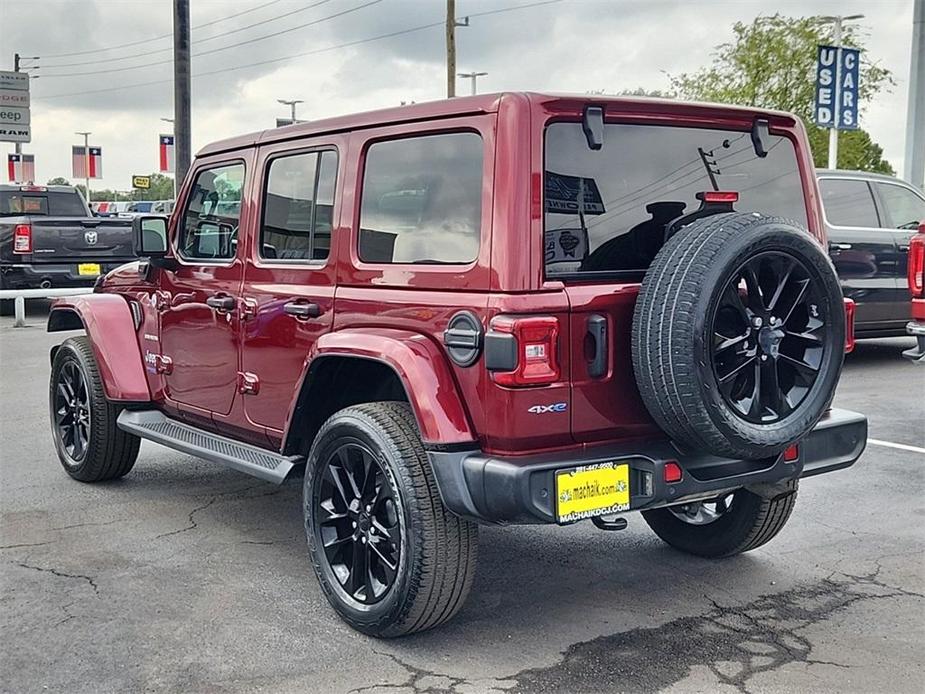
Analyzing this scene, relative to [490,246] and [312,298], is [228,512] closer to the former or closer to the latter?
[312,298]

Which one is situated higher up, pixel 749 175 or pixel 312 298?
pixel 749 175

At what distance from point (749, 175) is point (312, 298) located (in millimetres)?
1793

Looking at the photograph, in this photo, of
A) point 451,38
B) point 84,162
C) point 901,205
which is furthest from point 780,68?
point 84,162

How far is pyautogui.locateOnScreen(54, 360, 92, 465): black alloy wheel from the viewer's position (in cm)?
584

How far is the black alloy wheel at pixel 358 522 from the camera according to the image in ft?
12.2

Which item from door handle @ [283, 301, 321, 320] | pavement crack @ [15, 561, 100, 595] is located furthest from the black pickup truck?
door handle @ [283, 301, 321, 320]

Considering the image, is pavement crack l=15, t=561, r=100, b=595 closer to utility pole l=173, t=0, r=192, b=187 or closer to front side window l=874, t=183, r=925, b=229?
front side window l=874, t=183, r=925, b=229

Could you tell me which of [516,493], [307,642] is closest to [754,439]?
[516,493]

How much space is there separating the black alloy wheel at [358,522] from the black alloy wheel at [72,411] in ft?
7.63

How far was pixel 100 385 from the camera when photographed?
18.5 feet

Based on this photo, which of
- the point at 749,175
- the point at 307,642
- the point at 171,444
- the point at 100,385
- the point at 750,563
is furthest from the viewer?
the point at 100,385

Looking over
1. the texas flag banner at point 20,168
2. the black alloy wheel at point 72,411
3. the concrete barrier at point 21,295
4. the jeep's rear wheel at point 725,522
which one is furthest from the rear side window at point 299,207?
the texas flag banner at point 20,168

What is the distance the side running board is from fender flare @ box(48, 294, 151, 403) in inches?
5.2

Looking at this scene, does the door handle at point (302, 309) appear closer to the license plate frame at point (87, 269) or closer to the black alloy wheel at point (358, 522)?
the black alloy wheel at point (358, 522)
